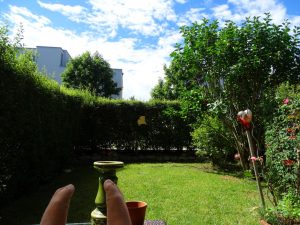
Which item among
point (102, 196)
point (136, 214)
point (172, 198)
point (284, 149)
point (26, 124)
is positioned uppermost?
point (26, 124)

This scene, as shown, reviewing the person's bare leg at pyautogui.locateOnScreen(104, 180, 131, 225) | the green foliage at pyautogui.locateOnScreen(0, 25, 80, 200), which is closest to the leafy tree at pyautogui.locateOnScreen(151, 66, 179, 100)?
the green foliage at pyautogui.locateOnScreen(0, 25, 80, 200)

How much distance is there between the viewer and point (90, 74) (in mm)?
31969

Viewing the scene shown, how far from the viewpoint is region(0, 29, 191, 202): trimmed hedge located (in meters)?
6.09

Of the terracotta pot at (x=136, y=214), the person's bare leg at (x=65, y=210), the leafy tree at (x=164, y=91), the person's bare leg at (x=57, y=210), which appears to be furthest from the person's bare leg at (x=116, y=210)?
the leafy tree at (x=164, y=91)

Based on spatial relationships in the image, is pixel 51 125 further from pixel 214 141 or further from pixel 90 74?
pixel 90 74

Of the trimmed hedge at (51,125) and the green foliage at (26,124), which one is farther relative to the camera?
the trimmed hedge at (51,125)

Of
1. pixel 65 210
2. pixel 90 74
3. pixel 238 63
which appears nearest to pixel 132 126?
pixel 238 63

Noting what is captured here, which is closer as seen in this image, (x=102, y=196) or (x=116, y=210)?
(x=116, y=210)

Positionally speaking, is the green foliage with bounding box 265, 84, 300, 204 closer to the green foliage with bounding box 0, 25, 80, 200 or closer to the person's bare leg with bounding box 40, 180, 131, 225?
the person's bare leg with bounding box 40, 180, 131, 225

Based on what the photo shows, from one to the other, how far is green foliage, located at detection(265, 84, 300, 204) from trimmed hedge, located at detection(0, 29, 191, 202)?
4477 millimetres

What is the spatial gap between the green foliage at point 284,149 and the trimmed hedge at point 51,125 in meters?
4.48

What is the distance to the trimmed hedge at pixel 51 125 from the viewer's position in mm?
6094

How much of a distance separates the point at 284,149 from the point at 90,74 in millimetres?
27935

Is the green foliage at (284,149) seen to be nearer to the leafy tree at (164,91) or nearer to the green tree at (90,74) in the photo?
the leafy tree at (164,91)
